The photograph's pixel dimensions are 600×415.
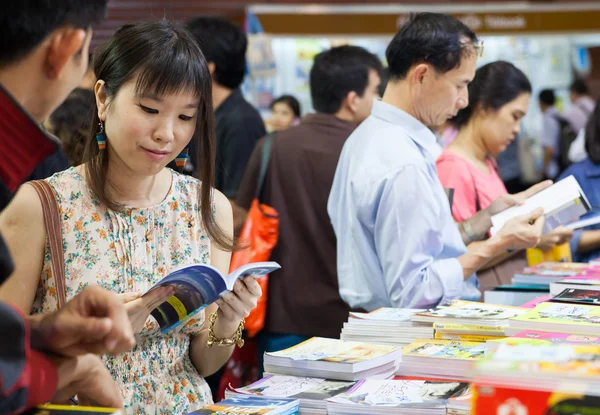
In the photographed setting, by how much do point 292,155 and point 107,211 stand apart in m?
1.51

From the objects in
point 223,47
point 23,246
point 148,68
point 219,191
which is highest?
point 223,47

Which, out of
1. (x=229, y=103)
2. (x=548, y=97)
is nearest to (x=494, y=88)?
(x=229, y=103)

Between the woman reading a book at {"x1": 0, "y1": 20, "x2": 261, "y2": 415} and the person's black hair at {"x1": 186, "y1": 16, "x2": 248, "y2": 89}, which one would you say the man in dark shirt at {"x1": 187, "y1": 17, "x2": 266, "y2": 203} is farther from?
the woman reading a book at {"x1": 0, "y1": 20, "x2": 261, "y2": 415}

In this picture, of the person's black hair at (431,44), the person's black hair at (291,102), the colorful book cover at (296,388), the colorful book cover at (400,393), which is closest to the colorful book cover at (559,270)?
the person's black hair at (431,44)

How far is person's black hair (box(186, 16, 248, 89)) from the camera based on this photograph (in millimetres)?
3771

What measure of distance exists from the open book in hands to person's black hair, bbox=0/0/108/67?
570 millimetres

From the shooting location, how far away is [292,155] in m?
3.39

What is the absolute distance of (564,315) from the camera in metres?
1.99

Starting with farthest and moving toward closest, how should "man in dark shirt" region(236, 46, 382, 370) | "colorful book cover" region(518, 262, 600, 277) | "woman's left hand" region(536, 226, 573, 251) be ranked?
1. "woman's left hand" region(536, 226, 573, 251)
2. "man in dark shirt" region(236, 46, 382, 370)
3. "colorful book cover" region(518, 262, 600, 277)

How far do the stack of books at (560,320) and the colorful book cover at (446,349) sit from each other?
0.33ft

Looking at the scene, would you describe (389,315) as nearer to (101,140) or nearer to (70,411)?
(101,140)

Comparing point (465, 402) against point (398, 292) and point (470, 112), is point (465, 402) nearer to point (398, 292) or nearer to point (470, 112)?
point (398, 292)

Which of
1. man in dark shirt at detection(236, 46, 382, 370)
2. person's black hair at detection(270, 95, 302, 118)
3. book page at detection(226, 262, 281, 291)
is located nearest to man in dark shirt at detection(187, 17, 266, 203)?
man in dark shirt at detection(236, 46, 382, 370)

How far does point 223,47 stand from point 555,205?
1743mm
